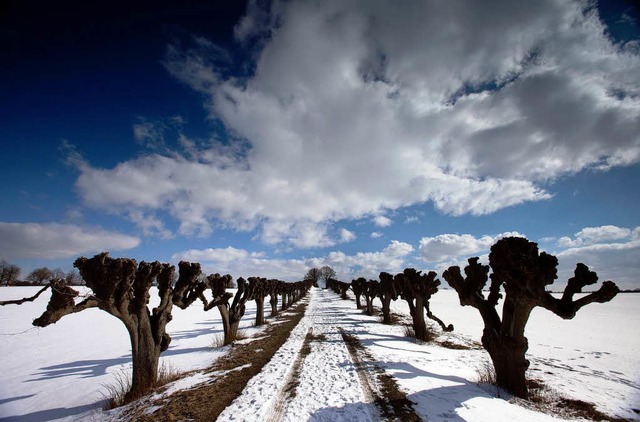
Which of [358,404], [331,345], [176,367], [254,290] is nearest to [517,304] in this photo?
[358,404]

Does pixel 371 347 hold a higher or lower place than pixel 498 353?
lower

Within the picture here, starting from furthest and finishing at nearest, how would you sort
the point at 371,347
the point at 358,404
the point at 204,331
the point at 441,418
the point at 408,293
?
the point at 204,331 < the point at 408,293 < the point at 371,347 < the point at 358,404 < the point at 441,418

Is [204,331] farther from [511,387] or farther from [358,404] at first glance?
[511,387]

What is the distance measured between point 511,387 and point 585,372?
5.22 meters

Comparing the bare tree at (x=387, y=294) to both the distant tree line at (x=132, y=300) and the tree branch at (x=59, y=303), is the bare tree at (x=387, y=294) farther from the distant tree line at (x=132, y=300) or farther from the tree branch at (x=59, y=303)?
the tree branch at (x=59, y=303)

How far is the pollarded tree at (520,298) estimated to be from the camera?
23.1 ft

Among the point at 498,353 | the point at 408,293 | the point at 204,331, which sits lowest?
the point at 204,331

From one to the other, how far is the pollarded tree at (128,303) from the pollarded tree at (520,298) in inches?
414

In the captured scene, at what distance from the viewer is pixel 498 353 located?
8.07 m

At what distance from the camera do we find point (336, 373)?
30.0 feet

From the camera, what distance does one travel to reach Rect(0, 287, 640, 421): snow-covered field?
661 cm

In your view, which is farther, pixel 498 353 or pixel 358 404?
pixel 498 353

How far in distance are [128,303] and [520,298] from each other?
1174 cm

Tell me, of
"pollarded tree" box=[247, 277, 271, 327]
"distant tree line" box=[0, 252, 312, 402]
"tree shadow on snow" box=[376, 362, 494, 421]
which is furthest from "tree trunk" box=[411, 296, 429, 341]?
"distant tree line" box=[0, 252, 312, 402]
